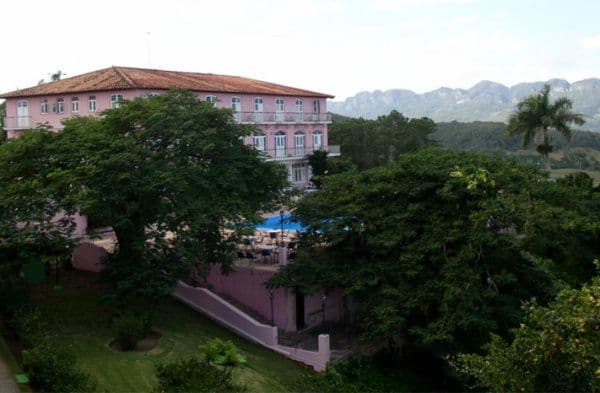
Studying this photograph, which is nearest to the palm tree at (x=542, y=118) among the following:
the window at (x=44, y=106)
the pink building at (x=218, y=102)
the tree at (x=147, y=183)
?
the pink building at (x=218, y=102)

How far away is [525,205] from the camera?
66.2 feet

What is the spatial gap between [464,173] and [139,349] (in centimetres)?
1122

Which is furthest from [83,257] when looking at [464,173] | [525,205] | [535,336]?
[535,336]

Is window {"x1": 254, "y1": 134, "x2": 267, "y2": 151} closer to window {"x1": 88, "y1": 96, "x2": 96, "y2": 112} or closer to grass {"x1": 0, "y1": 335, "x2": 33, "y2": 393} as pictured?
window {"x1": 88, "y1": 96, "x2": 96, "y2": 112}

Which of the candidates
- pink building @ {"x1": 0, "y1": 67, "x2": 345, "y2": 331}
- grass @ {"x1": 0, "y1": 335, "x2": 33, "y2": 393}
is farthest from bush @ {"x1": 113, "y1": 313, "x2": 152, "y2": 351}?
pink building @ {"x1": 0, "y1": 67, "x2": 345, "y2": 331}

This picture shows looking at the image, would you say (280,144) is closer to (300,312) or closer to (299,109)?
(299,109)

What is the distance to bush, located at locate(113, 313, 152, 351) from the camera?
18.2 metres

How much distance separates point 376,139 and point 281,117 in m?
12.3

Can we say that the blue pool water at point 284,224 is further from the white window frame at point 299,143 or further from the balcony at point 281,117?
the white window frame at point 299,143

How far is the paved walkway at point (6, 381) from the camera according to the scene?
13906mm

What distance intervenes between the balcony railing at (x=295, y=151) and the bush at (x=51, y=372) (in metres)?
28.8

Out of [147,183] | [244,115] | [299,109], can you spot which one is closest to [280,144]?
[299,109]

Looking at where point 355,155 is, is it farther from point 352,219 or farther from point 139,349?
point 139,349

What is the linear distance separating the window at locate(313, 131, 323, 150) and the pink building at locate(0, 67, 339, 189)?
0.07 metres
